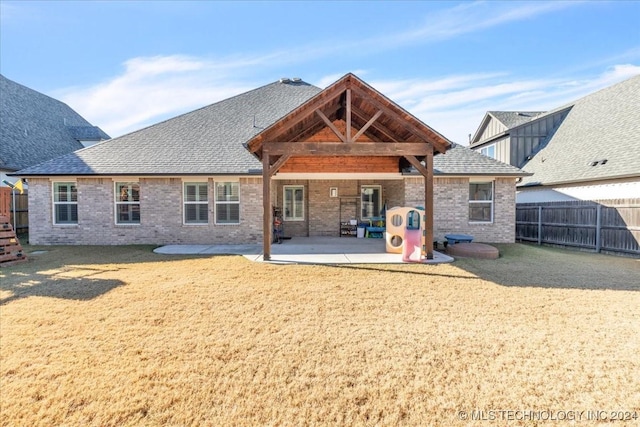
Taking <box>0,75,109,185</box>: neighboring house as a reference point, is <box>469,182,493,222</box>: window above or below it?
below

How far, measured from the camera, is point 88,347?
13.3 ft

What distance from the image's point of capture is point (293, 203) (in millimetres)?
15961

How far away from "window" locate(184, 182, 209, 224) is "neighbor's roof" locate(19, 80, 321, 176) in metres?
0.83

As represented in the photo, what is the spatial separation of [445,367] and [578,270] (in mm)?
7082

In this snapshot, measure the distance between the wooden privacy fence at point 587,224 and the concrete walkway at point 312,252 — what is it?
253 inches

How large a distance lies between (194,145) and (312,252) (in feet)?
24.7

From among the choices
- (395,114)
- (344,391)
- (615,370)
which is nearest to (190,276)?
(344,391)

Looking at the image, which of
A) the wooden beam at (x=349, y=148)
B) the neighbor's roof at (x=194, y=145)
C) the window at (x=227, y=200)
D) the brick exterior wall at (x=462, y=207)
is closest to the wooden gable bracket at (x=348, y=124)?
the wooden beam at (x=349, y=148)

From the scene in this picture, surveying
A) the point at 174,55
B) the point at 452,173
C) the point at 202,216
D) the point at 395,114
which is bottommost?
the point at 202,216

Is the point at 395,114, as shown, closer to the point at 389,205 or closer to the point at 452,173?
the point at 452,173

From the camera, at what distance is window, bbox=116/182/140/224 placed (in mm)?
12810

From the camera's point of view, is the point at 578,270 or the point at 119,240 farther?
the point at 119,240

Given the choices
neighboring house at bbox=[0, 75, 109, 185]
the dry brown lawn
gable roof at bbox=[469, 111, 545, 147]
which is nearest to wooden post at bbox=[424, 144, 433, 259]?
the dry brown lawn

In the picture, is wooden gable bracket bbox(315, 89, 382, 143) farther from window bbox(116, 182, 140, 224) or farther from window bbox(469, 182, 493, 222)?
window bbox(116, 182, 140, 224)
